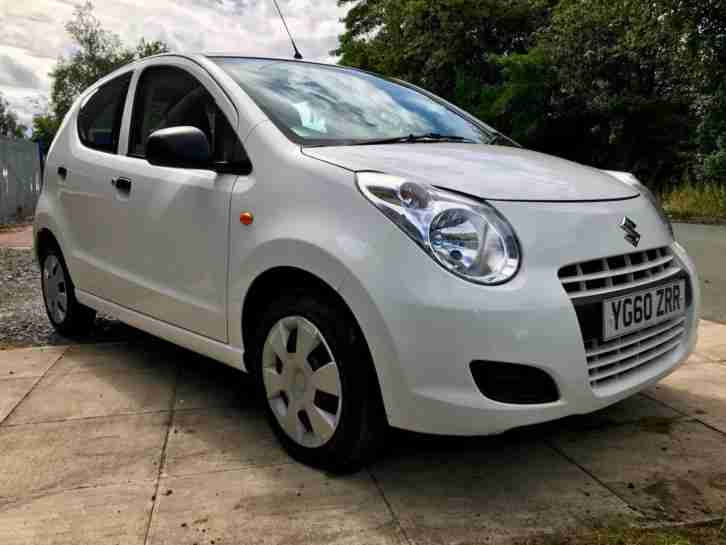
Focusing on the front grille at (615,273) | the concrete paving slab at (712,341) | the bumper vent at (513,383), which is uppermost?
the front grille at (615,273)

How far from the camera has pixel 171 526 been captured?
220 centimetres

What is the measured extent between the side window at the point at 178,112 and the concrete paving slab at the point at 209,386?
1212 millimetres

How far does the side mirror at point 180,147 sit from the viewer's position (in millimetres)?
2734

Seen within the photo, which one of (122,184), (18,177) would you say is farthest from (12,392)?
(18,177)

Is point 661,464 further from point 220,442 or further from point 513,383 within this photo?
point 220,442

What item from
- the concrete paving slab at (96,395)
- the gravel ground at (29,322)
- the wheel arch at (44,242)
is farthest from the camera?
the gravel ground at (29,322)

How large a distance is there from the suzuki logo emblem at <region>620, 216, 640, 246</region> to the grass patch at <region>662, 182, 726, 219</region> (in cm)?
928

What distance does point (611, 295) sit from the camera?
2291 millimetres

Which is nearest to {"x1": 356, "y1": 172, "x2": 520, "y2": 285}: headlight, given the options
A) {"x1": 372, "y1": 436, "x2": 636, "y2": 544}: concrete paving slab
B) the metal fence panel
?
{"x1": 372, "y1": 436, "x2": 636, "y2": 544}: concrete paving slab

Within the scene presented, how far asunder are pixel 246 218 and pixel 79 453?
1.18 m

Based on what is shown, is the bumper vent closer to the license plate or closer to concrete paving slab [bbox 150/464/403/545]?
the license plate

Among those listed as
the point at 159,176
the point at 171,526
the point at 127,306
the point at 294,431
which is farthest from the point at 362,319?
the point at 127,306

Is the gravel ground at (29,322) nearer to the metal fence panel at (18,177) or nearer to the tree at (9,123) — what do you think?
the metal fence panel at (18,177)

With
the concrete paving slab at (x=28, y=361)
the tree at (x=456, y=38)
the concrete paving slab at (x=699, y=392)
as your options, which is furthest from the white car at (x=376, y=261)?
the tree at (x=456, y=38)
